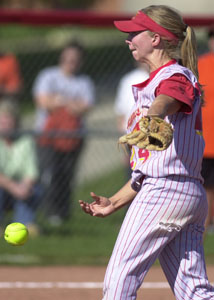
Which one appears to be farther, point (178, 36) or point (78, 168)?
point (78, 168)

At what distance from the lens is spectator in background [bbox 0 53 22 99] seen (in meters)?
8.63

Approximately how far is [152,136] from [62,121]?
4.90 metres

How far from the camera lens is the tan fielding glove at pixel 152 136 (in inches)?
118

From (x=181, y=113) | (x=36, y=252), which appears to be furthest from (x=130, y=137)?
(x=36, y=252)

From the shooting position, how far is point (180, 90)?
10.9 ft

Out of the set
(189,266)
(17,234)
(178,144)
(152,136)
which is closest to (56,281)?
(17,234)

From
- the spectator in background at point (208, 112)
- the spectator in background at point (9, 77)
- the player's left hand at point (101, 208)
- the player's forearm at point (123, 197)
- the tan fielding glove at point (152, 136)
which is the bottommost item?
the spectator in background at point (9, 77)

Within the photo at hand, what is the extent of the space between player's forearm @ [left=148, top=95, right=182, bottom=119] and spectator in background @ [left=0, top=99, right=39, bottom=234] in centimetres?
460

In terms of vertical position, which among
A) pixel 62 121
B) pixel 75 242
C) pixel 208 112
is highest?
pixel 208 112

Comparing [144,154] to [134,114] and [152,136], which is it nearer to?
[134,114]

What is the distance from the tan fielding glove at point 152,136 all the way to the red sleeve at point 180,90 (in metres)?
0.27

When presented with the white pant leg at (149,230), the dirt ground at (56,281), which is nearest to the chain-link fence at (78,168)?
the dirt ground at (56,281)

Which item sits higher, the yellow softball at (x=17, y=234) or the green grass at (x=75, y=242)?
the yellow softball at (x=17, y=234)

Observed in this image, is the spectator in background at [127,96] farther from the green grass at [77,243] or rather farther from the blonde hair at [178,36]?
the blonde hair at [178,36]
